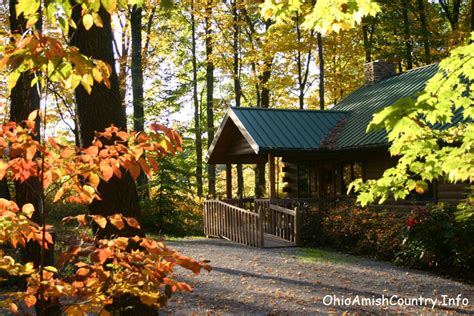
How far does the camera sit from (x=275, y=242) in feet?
53.5

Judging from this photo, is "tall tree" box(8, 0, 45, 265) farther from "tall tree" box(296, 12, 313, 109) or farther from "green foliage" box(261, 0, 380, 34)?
"tall tree" box(296, 12, 313, 109)

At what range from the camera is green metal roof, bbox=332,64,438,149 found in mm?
17389

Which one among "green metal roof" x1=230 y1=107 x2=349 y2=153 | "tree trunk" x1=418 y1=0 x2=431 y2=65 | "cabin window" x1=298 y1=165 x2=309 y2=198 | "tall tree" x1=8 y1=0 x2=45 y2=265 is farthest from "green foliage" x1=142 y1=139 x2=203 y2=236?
"tree trunk" x1=418 y1=0 x2=431 y2=65

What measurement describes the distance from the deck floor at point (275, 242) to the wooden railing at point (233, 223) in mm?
365

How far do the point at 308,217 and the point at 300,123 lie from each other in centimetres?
422

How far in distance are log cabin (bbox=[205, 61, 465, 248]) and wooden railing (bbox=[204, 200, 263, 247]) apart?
3.28ft

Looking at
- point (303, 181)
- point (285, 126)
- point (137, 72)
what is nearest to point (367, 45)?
point (303, 181)

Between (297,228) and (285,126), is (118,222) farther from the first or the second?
(285,126)

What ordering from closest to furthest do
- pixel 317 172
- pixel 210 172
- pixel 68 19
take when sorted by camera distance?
pixel 68 19
pixel 317 172
pixel 210 172

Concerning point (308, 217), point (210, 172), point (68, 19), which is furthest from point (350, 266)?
point (210, 172)

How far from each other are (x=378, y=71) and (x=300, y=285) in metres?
16.2

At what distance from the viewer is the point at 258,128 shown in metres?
18.0

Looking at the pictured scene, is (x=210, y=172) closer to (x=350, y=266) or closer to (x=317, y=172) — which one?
(x=317, y=172)

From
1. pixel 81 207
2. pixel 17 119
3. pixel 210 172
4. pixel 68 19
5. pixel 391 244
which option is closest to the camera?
pixel 68 19
